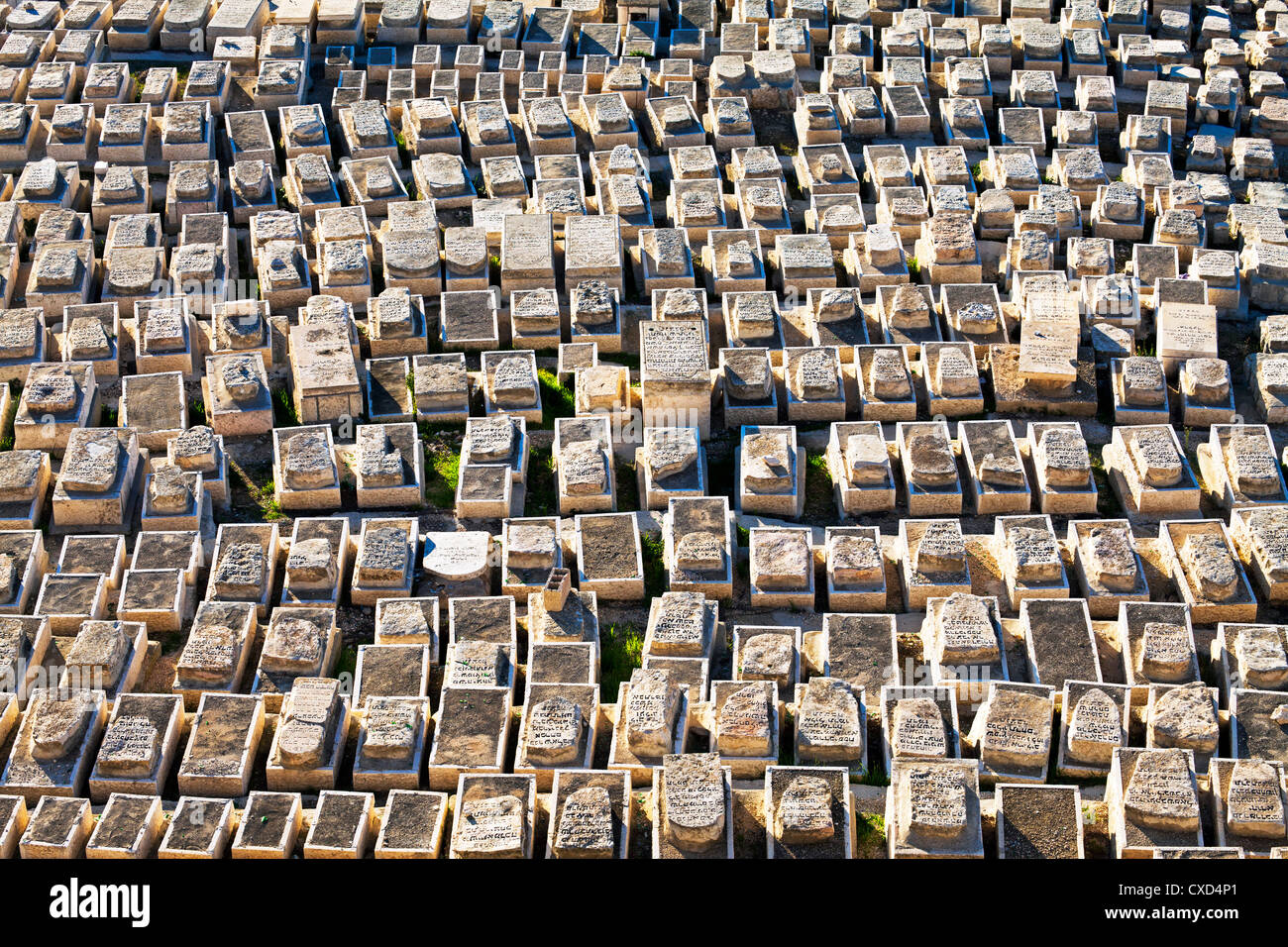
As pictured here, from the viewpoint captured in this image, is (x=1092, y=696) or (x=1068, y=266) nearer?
(x=1092, y=696)

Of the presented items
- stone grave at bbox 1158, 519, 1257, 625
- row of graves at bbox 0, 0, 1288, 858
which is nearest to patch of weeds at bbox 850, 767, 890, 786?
row of graves at bbox 0, 0, 1288, 858

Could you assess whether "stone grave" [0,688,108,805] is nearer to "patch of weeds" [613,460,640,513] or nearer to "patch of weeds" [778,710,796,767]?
"patch of weeds" [613,460,640,513]

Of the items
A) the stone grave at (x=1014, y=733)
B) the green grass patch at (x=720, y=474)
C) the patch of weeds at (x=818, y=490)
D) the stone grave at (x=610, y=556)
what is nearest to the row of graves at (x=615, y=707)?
the stone grave at (x=1014, y=733)

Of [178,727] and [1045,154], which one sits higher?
[1045,154]

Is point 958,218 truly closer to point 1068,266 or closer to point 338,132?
point 1068,266

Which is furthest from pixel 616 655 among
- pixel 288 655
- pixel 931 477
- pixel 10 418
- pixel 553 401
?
pixel 10 418

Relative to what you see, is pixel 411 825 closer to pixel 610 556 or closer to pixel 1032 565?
pixel 610 556

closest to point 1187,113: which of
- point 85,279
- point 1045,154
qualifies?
point 1045,154
